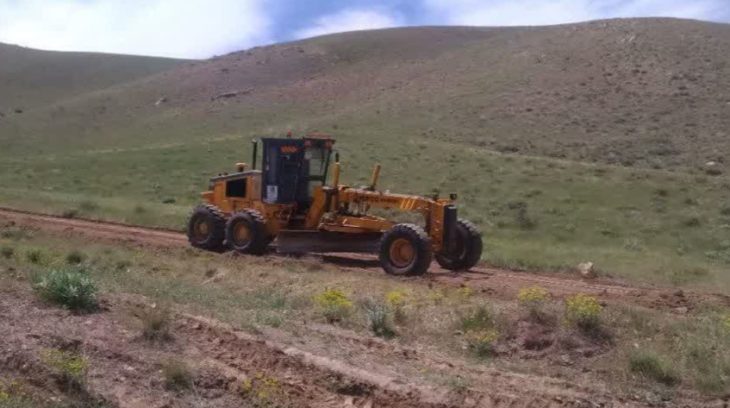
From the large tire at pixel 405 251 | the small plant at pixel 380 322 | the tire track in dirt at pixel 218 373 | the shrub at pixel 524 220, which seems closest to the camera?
the tire track in dirt at pixel 218 373

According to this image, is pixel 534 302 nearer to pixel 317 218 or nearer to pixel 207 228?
pixel 317 218

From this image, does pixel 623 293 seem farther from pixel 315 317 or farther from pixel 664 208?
pixel 664 208

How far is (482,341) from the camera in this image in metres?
10.4

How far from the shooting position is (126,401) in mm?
7535

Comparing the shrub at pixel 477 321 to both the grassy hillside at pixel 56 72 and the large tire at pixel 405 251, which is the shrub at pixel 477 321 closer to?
the large tire at pixel 405 251

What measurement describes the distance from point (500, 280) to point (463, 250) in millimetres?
1436

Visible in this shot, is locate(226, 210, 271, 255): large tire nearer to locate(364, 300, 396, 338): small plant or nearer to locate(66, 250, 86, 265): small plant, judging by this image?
locate(66, 250, 86, 265): small plant

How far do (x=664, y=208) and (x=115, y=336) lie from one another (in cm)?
2262

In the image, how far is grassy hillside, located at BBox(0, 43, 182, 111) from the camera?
89562mm

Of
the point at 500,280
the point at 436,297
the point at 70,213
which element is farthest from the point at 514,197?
the point at 436,297

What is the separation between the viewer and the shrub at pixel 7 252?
1600 cm

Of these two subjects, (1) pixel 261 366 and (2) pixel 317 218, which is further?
(2) pixel 317 218

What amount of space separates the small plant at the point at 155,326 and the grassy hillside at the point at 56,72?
76.0 meters

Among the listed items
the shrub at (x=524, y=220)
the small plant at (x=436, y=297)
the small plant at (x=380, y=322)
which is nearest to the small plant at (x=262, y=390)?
the small plant at (x=380, y=322)
